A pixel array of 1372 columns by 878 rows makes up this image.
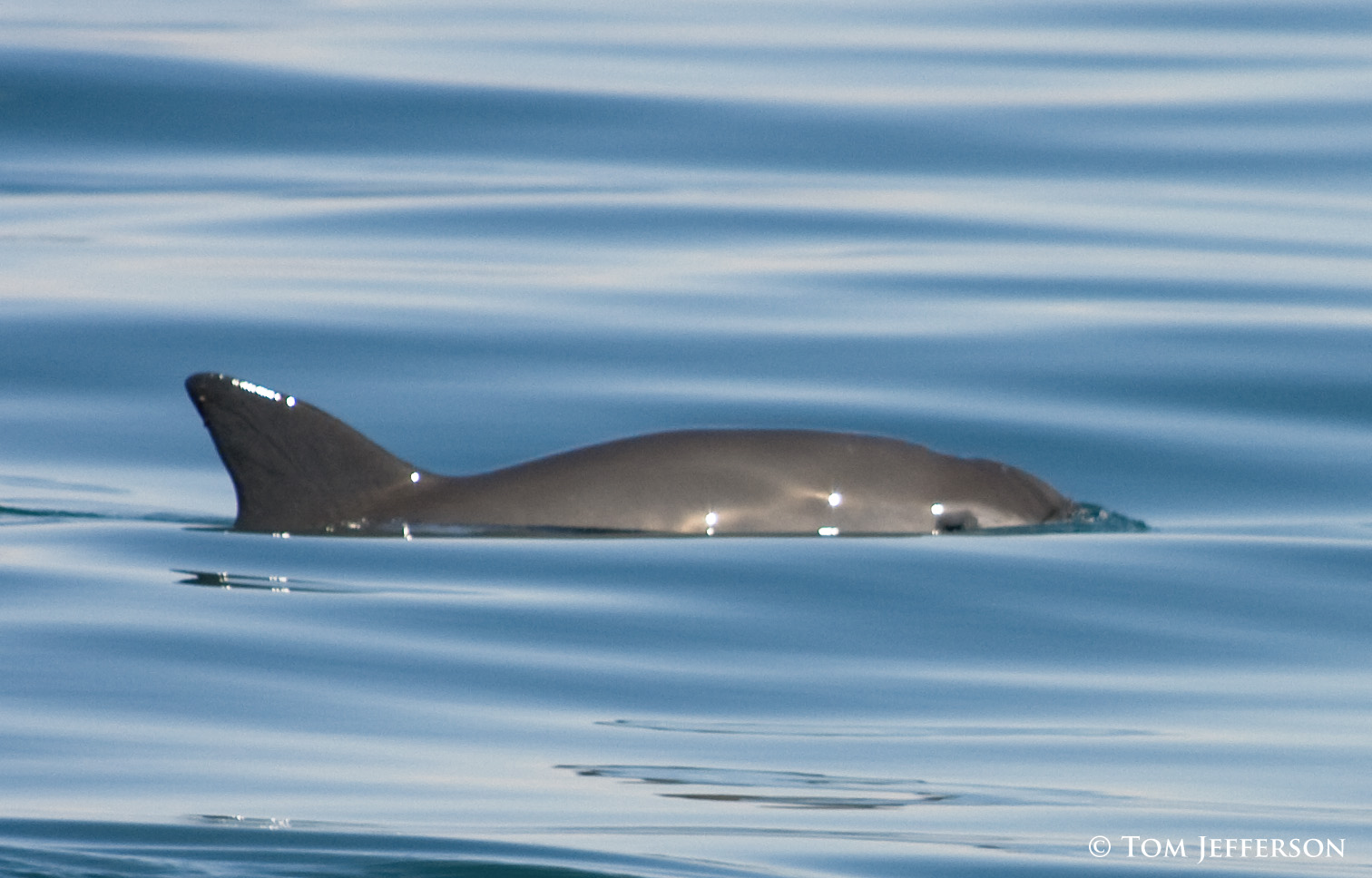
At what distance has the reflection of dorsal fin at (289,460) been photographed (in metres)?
8.44

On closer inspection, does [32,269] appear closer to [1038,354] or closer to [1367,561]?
[1038,354]

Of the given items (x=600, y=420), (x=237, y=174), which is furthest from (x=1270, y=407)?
(x=237, y=174)

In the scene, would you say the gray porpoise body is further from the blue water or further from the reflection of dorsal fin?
the blue water

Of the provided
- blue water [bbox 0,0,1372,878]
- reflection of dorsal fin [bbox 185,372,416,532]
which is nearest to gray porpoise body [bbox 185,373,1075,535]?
reflection of dorsal fin [bbox 185,372,416,532]

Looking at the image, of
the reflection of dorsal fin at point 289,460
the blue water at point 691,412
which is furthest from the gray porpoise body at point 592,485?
the blue water at point 691,412

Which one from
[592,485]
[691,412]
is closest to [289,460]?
[592,485]

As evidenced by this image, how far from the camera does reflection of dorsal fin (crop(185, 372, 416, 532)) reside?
8.44 metres

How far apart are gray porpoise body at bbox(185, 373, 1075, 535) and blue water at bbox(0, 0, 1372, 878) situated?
0.66ft

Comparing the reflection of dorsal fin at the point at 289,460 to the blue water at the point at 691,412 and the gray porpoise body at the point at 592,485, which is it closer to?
the gray porpoise body at the point at 592,485

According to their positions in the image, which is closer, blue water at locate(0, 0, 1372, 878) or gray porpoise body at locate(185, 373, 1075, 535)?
blue water at locate(0, 0, 1372, 878)

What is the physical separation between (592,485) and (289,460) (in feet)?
3.12

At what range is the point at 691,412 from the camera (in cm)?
1134

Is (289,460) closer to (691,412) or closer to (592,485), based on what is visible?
(592,485)

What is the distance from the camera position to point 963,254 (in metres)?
15.5
